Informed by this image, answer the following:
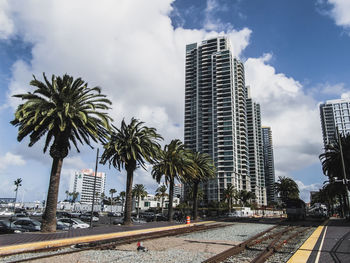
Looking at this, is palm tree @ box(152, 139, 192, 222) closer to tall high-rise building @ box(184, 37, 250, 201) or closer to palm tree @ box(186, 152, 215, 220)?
palm tree @ box(186, 152, 215, 220)

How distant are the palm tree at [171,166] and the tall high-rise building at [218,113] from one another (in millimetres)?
106401

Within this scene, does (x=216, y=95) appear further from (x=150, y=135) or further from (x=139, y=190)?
(x=150, y=135)

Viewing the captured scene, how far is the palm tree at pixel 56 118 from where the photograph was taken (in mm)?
22938

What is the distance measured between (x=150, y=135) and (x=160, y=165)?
8.77m

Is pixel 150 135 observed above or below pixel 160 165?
above

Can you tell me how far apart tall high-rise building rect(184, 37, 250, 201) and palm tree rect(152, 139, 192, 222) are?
106 m

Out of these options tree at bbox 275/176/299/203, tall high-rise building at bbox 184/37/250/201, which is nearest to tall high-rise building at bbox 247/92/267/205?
tall high-rise building at bbox 184/37/250/201

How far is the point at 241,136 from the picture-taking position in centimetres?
16162

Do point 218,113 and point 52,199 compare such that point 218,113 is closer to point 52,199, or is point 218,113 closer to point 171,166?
point 171,166

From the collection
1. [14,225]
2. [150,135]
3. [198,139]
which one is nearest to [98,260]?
[14,225]

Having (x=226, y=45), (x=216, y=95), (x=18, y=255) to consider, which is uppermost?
(x=226, y=45)

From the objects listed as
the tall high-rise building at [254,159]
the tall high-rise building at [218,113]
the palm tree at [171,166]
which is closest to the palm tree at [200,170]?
the palm tree at [171,166]

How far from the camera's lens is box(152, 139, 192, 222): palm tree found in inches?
1622

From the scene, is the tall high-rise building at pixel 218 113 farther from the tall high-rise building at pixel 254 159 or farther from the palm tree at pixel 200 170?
the palm tree at pixel 200 170
